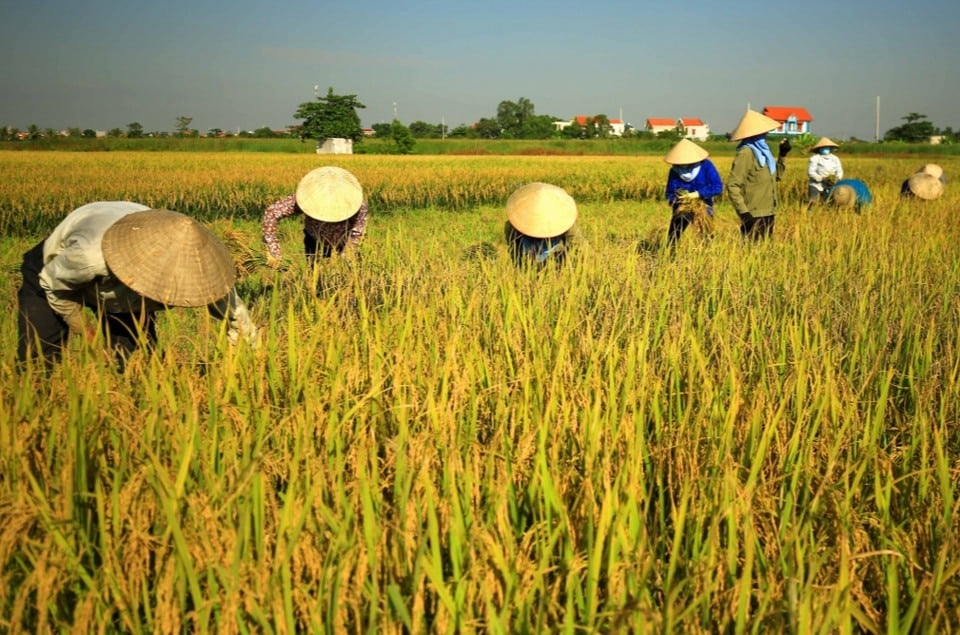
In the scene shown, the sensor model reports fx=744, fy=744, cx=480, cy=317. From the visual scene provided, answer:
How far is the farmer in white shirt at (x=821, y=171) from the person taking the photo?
847 cm

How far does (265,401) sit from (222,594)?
34.9 inches

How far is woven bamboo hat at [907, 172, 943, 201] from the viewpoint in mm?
9672

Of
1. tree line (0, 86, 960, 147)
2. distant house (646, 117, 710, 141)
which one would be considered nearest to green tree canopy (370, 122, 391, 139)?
tree line (0, 86, 960, 147)

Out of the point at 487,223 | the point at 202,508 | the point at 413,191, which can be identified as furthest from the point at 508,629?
the point at 413,191

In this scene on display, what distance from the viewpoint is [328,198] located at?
381 centimetres

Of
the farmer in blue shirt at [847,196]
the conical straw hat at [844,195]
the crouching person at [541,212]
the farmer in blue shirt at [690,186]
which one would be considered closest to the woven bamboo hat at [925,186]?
the farmer in blue shirt at [847,196]

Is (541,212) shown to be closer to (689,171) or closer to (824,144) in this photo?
(689,171)

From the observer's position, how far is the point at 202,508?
1446 mm

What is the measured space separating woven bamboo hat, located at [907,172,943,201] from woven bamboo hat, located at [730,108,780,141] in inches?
194

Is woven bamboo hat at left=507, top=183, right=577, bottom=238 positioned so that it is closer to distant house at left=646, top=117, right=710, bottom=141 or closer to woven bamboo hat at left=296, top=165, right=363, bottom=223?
woven bamboo hat at left=296, top=165, right=363, bottom=223

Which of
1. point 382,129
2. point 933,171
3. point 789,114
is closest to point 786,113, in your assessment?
point 789,114

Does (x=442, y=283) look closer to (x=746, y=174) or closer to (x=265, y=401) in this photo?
(x=265, y=401)

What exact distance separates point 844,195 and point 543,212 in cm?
600

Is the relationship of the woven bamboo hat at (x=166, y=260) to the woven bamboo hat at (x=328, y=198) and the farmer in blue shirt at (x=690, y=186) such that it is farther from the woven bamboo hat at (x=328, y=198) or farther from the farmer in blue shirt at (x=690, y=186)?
the farmer in blue shirt at (x=690, y=186)
